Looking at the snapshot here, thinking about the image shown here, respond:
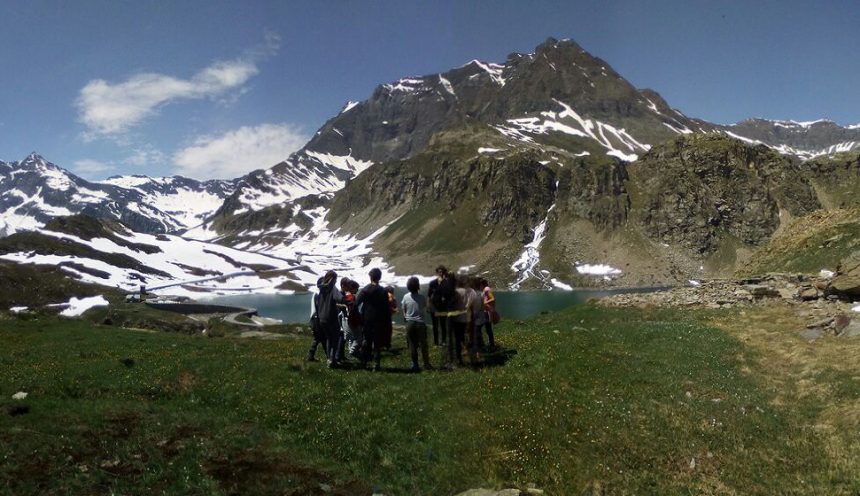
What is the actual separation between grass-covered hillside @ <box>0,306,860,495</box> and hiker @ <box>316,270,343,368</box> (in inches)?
54.2

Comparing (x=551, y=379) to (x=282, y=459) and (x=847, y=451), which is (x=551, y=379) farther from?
(x=282, y=459)

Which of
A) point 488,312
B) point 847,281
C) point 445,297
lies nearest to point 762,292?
point 847,281

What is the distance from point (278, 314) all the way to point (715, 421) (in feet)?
527

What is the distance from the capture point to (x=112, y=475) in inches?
463

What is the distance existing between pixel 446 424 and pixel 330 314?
825cm

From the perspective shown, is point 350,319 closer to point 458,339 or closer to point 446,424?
point 458,339

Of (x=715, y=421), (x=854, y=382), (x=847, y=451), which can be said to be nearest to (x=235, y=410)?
(x=715, y=421)

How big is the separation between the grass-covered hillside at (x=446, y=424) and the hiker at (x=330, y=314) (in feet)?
4.51

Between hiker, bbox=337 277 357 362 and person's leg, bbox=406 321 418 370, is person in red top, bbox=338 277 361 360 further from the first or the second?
person's leg, bbox=406 321 418 370

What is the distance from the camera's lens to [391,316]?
2019 centimetres

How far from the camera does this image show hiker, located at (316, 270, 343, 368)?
20938 mm

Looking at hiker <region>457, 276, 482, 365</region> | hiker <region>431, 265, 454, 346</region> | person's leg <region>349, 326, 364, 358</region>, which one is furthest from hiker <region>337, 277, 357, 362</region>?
hiker <region>457, 276, 482, 365</region>

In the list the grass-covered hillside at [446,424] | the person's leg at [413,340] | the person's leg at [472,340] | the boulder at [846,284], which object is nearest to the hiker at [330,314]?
the grass-covered hillside at [446,424]

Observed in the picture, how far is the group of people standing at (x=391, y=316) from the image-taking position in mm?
20234
